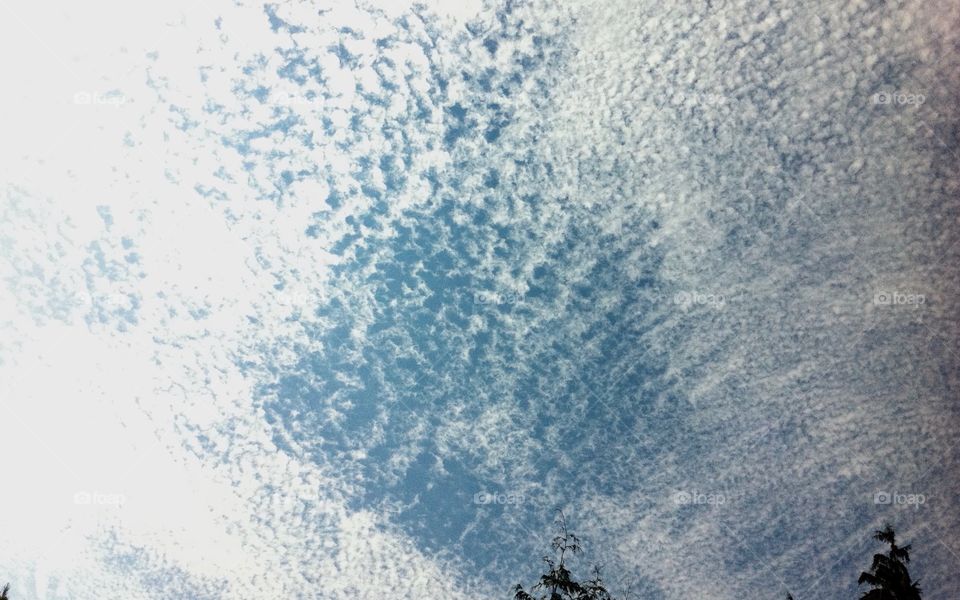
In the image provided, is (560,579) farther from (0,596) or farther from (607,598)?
(0,596)

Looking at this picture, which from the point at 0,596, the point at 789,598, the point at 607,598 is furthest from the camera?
the point at 789,598

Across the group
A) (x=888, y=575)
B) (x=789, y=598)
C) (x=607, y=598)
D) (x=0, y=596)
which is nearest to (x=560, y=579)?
(x=607, y=598)

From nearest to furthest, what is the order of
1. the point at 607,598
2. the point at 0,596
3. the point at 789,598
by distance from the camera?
the point at 0,596, the point at 607,598, the point at 789,598

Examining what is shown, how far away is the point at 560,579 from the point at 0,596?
26.4ft

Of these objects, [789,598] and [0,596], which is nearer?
[0,596]

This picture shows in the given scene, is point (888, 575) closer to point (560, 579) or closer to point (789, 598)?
point (789, 598)

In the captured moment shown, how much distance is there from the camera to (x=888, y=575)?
34.9ft

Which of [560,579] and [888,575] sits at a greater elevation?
[888,575]

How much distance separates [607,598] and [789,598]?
10.4 feet

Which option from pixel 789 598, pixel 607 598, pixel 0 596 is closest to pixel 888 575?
pixel 789 598

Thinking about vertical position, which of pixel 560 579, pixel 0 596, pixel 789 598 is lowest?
pixel 0 596

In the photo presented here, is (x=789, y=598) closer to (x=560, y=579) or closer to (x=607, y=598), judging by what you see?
(x=607, y=598)

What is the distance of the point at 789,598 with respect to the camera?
432 inches

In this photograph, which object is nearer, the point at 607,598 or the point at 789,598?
the point at 607,598
